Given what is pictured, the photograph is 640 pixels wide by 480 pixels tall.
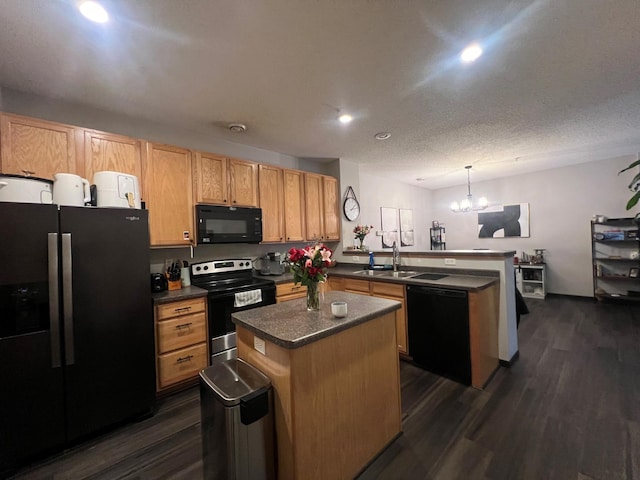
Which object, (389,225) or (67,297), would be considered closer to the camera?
(67,297)

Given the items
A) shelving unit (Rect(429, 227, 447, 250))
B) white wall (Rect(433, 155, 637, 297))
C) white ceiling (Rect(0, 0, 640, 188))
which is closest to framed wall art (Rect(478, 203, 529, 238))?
white wall (Rect(433, 155, 637, 297))

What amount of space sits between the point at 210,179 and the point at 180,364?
193cm

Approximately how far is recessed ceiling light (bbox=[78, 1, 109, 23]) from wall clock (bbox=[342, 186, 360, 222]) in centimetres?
343

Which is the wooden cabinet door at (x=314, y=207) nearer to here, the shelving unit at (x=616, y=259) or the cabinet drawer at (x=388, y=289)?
the cabinet drawer at (x=388, y=289)

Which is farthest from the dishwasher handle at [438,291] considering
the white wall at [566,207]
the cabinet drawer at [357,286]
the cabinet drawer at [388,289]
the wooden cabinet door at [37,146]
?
the white wall at [566,207]

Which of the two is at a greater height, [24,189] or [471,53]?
[471,53]

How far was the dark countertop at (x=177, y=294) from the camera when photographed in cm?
230

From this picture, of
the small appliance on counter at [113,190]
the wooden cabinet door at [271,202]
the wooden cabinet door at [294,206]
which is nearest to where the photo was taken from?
the small appliance on counter at [113,190]

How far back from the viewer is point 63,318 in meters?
1.74

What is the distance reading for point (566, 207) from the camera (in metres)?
5.30

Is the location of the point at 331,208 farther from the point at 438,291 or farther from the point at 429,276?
the point at 438,291

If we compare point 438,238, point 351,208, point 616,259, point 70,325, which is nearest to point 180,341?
point 70,325

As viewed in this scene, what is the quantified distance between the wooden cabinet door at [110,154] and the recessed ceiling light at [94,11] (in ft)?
3.60

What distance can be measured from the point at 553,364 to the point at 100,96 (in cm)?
505
